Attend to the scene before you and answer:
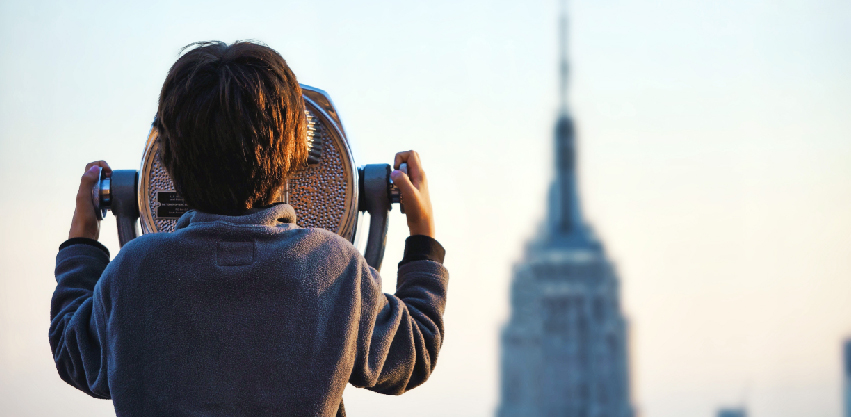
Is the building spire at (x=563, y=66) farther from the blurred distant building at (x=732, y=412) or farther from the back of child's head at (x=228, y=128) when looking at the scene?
the back of child's head at (x=228, y=128)

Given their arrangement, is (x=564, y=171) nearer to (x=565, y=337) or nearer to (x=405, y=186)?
(x=565, y=337)

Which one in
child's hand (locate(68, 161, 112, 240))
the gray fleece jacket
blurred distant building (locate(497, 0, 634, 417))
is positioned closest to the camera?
the gray fleece jacket

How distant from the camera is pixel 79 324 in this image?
0.56 meters

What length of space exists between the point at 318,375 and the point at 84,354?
0.14m

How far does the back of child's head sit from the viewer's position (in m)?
0.55

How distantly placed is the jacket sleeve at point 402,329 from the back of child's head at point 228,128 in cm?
8

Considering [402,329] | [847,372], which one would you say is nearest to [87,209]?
[402,329]

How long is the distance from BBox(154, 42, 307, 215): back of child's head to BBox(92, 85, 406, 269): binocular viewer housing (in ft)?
0.41

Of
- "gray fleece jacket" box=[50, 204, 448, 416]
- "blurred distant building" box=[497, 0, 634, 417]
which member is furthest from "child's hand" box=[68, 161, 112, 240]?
"blurred distant building" box=[497, 0, 634, 417]

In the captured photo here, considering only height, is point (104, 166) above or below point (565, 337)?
above

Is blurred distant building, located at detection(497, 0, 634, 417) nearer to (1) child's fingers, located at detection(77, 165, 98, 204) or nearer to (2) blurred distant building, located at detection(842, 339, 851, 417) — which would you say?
(2) blurred distant building, located at detection(842, 339, 851, 417)

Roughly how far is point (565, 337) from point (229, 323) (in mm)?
30673

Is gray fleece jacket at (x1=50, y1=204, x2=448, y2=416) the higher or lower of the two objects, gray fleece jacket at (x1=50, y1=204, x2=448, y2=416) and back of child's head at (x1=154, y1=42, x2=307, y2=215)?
the lower

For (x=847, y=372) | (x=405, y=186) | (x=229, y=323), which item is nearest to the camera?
(x=229, y=323)
